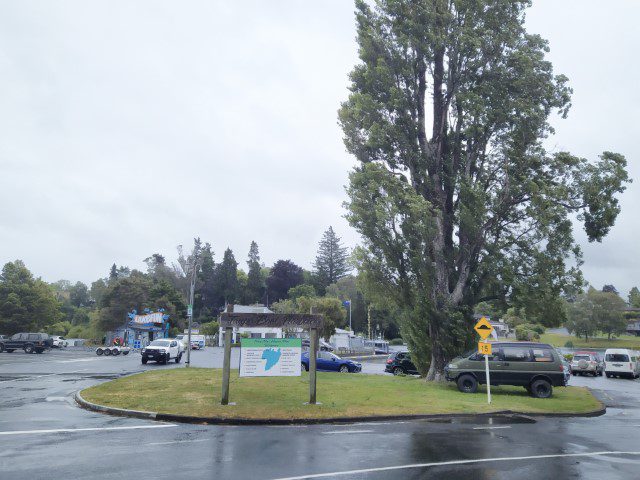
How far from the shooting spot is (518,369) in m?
19.2

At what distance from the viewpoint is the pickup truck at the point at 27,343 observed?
45.7 metres

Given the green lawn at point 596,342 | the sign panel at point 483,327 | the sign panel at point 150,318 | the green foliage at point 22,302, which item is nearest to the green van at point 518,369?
the sign panel at point 483,327

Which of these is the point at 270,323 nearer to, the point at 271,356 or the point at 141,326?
the point at 271,356

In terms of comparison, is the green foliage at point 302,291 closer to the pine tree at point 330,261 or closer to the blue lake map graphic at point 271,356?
the pine tree at point 330,261

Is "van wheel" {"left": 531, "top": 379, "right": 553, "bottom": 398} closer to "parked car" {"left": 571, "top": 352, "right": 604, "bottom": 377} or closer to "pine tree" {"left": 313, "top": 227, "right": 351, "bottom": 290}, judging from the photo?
"parked car" {"left": 571, "top": 352, "right": 604, "bottom": 377}

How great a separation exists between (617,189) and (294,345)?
52.7ft

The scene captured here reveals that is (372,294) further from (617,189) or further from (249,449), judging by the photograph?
(249,449)

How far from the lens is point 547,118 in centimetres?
2314

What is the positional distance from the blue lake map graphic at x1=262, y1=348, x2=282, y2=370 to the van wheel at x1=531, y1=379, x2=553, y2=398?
34.9 feet

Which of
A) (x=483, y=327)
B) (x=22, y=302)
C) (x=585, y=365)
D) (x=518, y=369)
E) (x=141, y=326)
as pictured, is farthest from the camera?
(x=141, y=326)

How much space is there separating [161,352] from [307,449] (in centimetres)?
2595

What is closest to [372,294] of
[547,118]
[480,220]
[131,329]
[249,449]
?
[480,220]

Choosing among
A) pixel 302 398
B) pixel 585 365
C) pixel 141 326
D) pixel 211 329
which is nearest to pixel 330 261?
pixel 211 329

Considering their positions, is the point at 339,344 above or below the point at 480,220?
below
